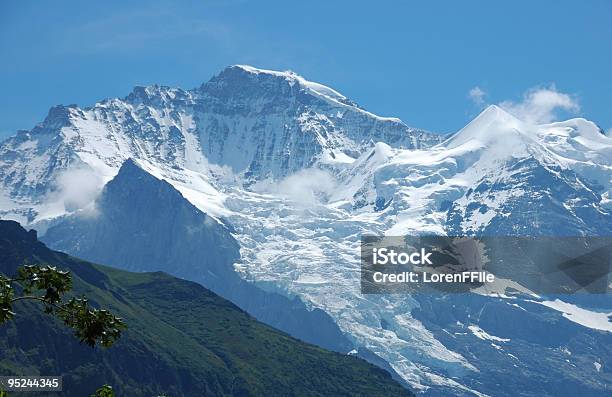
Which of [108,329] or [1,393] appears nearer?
[1,393]

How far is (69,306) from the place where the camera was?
125ft

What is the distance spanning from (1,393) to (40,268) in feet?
16.3

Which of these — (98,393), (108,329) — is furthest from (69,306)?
(98,393)

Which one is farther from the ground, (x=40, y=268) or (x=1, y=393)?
(x=40, y=268)

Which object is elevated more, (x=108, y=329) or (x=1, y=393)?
(x=108, y=329)

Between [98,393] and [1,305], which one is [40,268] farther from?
[98,393]

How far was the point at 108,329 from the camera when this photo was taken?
38500 millimetres

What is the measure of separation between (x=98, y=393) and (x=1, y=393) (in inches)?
206

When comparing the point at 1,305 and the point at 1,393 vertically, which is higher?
the point at 1,305

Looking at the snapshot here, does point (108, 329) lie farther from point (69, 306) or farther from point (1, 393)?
point (1, 393)

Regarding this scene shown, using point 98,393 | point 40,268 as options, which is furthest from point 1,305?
point 98,393

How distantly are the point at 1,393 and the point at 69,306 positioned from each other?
389 cm

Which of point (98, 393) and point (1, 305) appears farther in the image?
point (98, 393)

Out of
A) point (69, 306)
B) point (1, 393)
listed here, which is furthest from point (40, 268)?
point (1, 393)
